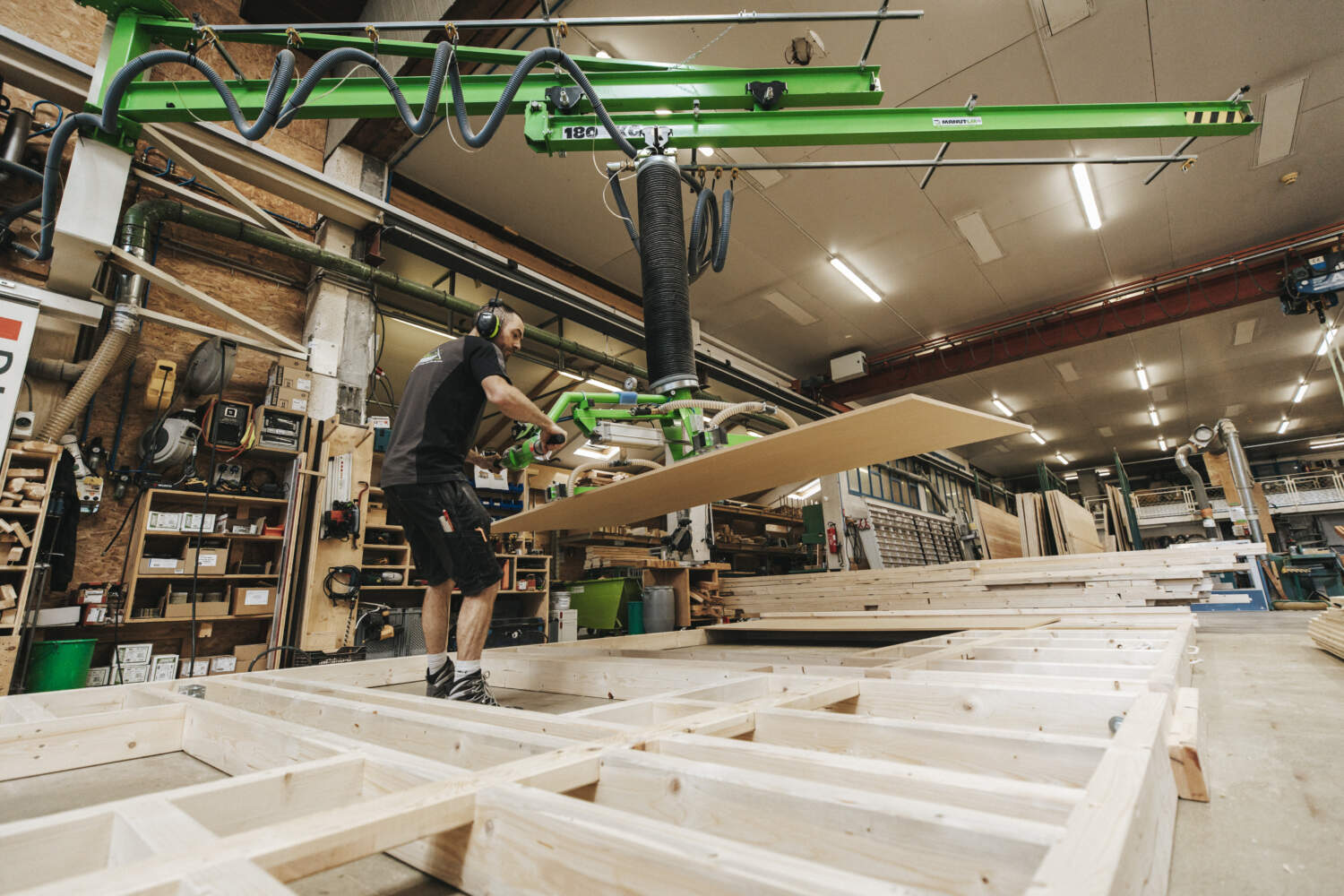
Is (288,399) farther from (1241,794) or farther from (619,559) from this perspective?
(1241,794)

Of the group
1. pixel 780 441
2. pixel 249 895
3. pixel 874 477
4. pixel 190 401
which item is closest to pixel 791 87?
pixel 780 441

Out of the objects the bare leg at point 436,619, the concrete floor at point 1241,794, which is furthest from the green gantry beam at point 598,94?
the concrete floor at point 1241,794

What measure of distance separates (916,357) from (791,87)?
6.81 metres

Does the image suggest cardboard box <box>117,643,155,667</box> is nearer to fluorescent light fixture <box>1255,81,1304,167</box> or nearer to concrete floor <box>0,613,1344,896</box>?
concrete floor <box>0,613,1344,896</box>

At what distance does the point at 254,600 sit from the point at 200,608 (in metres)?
0.28

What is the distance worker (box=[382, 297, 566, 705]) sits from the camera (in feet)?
6.71

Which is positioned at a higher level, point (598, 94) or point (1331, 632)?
point (598, 94)

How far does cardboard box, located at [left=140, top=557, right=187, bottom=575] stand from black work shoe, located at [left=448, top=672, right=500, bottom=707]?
291cm

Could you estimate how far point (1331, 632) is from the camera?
114 inches

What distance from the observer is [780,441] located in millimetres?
2227

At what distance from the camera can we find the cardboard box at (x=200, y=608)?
3680mm

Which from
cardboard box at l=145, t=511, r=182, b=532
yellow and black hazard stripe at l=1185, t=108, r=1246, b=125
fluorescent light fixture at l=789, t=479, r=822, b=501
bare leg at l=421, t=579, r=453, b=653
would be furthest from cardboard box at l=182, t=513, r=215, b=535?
fluorescent light fixture at l=789, t=479, r=822, b=501

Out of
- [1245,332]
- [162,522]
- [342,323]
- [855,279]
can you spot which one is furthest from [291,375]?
[1245,332]

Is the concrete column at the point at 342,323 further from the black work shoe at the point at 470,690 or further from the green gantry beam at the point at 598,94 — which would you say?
the black work shoe at the point at 470,690
